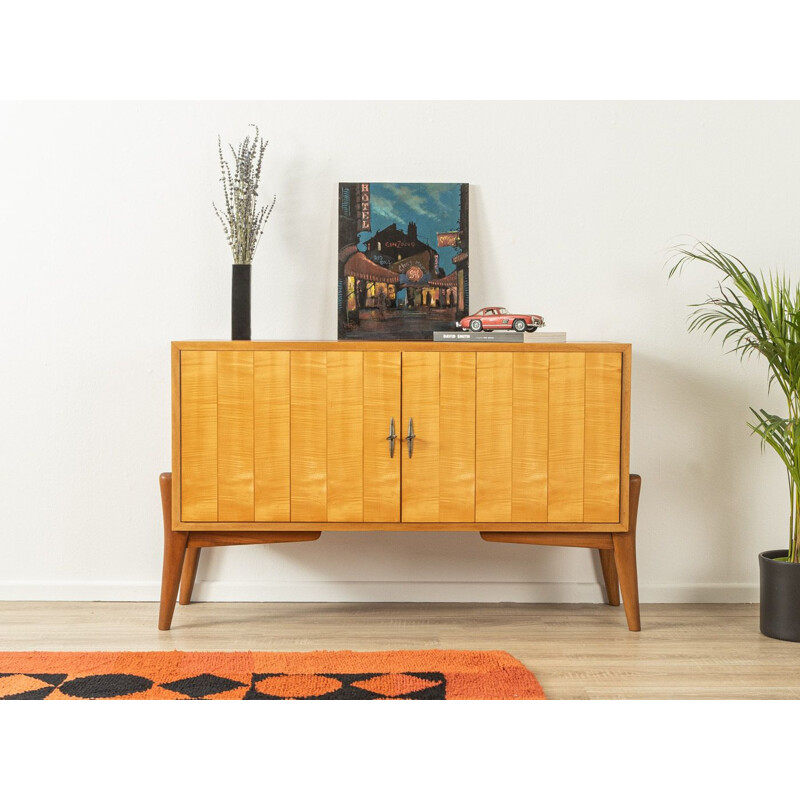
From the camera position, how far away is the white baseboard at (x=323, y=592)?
3.33m

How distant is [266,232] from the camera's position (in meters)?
3.31

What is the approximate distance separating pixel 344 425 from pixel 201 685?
0.92m

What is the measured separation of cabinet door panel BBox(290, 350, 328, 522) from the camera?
290cm

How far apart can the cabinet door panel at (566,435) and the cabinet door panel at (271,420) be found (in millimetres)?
869

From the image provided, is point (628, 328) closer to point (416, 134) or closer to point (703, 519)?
point (703, 519)

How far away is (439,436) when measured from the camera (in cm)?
292

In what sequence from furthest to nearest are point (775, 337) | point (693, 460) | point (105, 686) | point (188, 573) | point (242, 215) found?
point (693, 460) < point (188, 573) < point (242, 215) < point (775, 337) < point (105, 686)

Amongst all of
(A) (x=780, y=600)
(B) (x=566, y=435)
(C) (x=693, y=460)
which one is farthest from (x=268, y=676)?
(C) (x=693, y=460)

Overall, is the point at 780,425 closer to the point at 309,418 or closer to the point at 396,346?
the point at 396,346

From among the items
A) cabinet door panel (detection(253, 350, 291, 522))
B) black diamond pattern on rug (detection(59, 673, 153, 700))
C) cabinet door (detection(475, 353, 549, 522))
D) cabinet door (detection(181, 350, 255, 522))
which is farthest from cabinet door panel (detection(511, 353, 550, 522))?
black diamond pattern on rug (detection(59, 673, 153, 700))

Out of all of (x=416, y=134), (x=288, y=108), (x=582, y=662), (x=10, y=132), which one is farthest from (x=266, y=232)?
(x=582, y=662)

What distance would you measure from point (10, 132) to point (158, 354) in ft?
3.21
